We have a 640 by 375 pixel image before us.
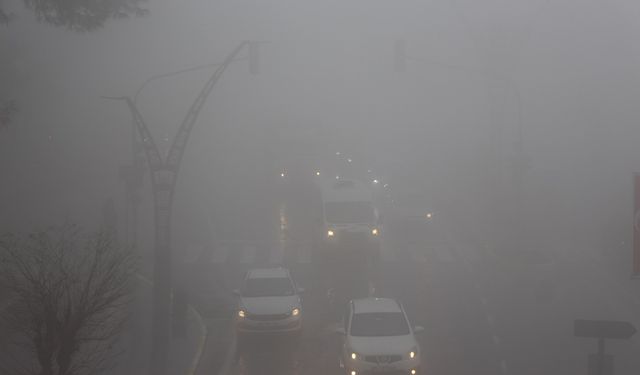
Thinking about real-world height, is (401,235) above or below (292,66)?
below

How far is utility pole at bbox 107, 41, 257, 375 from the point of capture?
823 inches

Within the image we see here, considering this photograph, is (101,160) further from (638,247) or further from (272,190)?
(638,247)

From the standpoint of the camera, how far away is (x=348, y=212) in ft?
107

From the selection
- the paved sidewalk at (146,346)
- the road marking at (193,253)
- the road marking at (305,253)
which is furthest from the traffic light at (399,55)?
the road marking at (193,253)

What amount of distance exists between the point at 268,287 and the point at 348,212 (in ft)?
32.0

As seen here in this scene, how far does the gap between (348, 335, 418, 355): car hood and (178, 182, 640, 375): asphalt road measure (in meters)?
1.31

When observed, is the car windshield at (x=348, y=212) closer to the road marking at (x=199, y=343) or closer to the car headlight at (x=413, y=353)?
the road marking at (x=199, y=343)

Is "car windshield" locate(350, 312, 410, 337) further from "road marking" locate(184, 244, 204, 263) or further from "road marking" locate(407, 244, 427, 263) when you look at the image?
"road marking" locate(184, 244, 204, 263)

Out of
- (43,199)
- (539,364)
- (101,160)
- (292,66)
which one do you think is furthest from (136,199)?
(292,66)

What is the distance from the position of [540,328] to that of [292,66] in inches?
3181

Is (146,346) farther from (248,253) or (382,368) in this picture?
(248,253)

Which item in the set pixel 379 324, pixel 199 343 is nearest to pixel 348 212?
pixel 199 343

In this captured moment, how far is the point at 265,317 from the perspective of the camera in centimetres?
2150

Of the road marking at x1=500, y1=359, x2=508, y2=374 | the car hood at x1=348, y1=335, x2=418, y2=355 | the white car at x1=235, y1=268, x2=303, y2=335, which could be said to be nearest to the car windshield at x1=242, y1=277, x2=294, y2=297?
the white car at x1=235, y1=268, x2=303, y2=335
